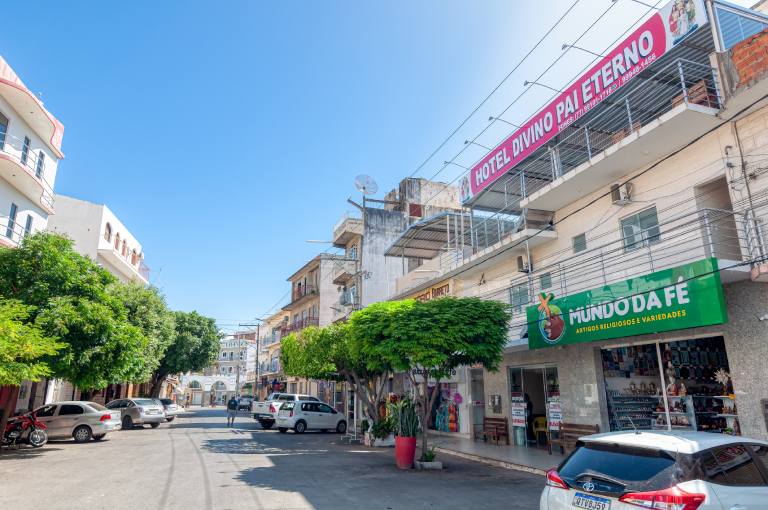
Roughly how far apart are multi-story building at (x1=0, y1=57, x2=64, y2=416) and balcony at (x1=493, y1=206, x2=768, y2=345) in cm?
2090

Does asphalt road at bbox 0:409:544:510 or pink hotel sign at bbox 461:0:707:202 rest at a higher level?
pink hotel sign at bbox 461:0:707:202

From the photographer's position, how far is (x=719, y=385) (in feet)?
38.0

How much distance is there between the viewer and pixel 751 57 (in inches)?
407

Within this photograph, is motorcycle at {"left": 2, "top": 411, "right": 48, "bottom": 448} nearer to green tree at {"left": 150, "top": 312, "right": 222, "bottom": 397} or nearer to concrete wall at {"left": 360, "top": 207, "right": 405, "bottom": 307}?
green tree at {"left": 150, "top": 312, "right": 222, "bottom": 397}

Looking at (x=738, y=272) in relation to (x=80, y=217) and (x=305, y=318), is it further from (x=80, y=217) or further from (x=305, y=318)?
(x=305, y=318)

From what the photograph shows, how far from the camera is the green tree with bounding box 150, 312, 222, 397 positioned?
122ft

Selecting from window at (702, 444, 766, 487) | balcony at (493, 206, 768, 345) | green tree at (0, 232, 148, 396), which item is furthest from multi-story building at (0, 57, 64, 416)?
window at (702, 444, 766, 487)

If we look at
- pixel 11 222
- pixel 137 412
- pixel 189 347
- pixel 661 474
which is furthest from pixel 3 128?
pixel 661 474

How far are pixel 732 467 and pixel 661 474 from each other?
102cm

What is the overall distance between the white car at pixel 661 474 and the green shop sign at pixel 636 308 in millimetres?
5406

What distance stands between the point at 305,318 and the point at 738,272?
39.8 m

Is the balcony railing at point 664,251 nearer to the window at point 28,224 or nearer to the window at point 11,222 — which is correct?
the window at point 11,222

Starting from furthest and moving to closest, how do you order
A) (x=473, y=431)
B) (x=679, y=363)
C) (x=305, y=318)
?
(x=305, y=318) < (x=473, y=431) < (x=679, y=363)

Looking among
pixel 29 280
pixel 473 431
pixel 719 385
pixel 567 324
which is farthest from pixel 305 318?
pixel 719 385
